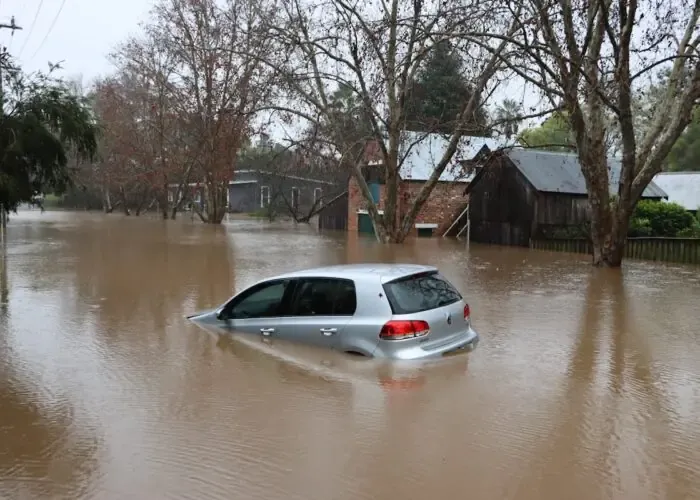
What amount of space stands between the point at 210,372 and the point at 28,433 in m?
2.07

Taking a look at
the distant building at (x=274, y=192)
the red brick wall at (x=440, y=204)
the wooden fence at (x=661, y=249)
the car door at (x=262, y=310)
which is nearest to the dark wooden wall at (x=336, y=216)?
the distant building at (x=274, y=192)

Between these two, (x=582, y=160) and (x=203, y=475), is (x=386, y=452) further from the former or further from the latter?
(x=582, y=160)

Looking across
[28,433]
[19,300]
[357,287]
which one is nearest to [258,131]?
[19,300]

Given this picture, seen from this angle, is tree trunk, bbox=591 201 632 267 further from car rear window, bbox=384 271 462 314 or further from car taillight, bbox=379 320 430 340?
car taillight, bbox=379 320 430 340

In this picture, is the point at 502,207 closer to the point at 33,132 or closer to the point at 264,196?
the point at 33,132

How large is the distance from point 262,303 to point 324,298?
112cm

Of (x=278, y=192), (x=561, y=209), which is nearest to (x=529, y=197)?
(x=561, y=209)

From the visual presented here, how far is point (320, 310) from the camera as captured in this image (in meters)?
7.60

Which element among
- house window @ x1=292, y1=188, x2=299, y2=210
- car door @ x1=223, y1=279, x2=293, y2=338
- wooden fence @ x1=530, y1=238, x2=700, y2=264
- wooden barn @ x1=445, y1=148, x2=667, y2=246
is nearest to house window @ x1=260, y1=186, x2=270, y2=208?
house window @ x1=292, y1=188, x2=299, y2=210

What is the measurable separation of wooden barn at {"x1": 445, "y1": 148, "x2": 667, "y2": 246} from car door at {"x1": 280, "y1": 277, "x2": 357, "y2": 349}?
17.8 m

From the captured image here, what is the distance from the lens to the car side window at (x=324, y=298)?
7.32m

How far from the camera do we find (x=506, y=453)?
488cm

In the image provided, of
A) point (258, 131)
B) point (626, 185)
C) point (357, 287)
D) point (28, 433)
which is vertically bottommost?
point (28, 433)

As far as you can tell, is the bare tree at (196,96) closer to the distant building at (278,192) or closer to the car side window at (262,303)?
the distant building at (278,192)
